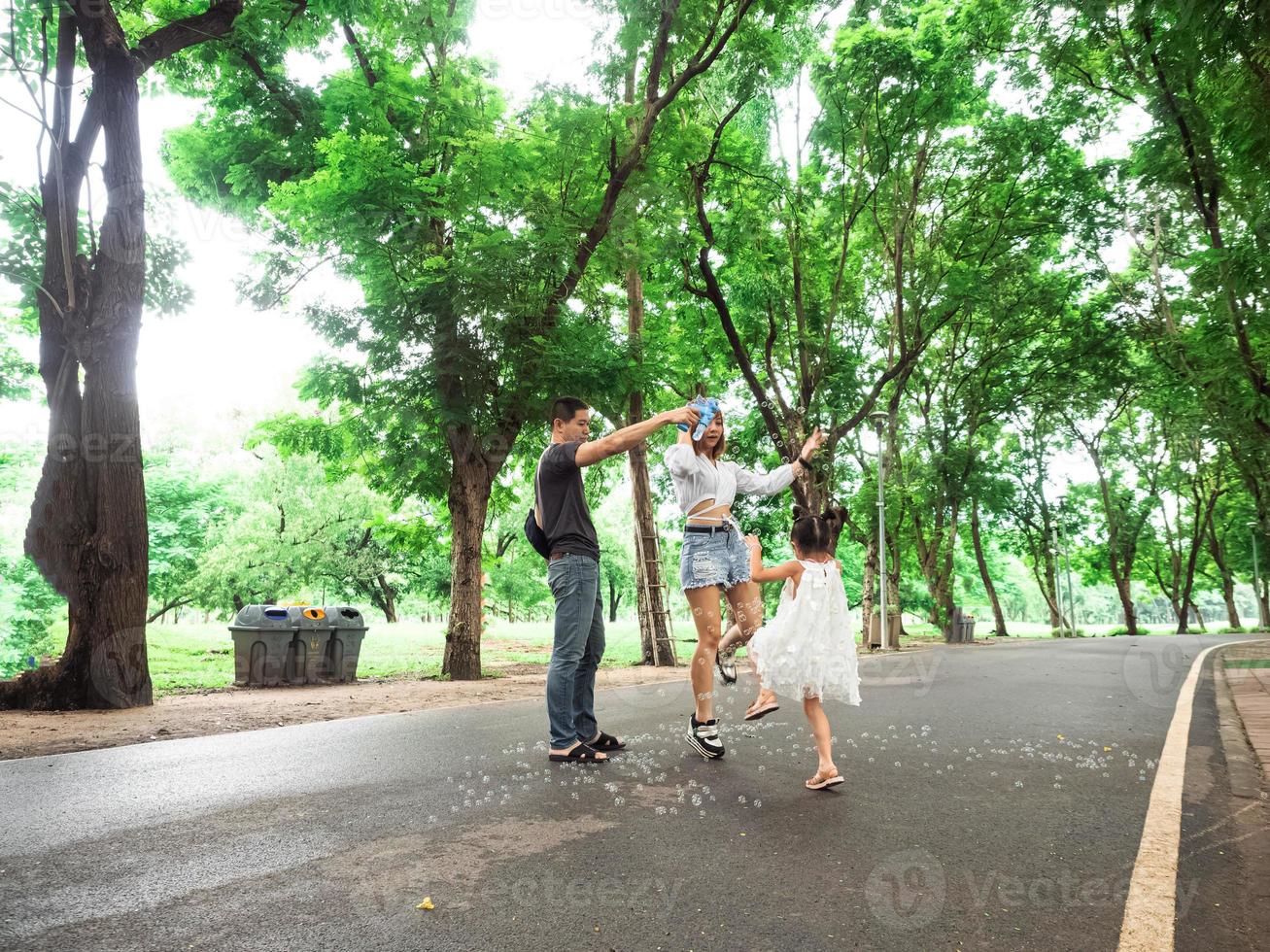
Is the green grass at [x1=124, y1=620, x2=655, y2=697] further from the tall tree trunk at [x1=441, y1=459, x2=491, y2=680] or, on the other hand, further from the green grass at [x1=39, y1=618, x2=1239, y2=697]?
the tall tree trunk at [x1=441, y1=459, x2=491, y2=680]

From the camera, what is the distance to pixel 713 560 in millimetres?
5844

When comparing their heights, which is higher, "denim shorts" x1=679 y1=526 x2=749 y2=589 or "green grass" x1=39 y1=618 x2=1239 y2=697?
"denim shorts" x1=679 y1=526 x2=749 y2=589

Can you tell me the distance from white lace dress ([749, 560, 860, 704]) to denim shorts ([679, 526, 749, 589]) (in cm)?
76

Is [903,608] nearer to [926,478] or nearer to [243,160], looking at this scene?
[926,478]

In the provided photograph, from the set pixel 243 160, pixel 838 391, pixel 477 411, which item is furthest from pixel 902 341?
pixel 243 160

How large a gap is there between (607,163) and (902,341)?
28.5ft

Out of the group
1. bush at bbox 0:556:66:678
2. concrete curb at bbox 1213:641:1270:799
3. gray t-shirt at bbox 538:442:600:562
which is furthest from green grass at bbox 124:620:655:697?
concrete curb at bbox 1213:641:1270:799

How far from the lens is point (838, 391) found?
20500 millimetres

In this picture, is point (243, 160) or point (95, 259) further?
point (243, 160)

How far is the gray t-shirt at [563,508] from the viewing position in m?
5.68

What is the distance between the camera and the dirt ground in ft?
22.8

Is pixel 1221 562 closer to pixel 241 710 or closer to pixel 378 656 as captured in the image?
pixel 378 656

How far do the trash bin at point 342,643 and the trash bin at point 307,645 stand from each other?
8 centimetres

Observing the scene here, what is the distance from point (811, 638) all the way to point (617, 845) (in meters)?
1.85
